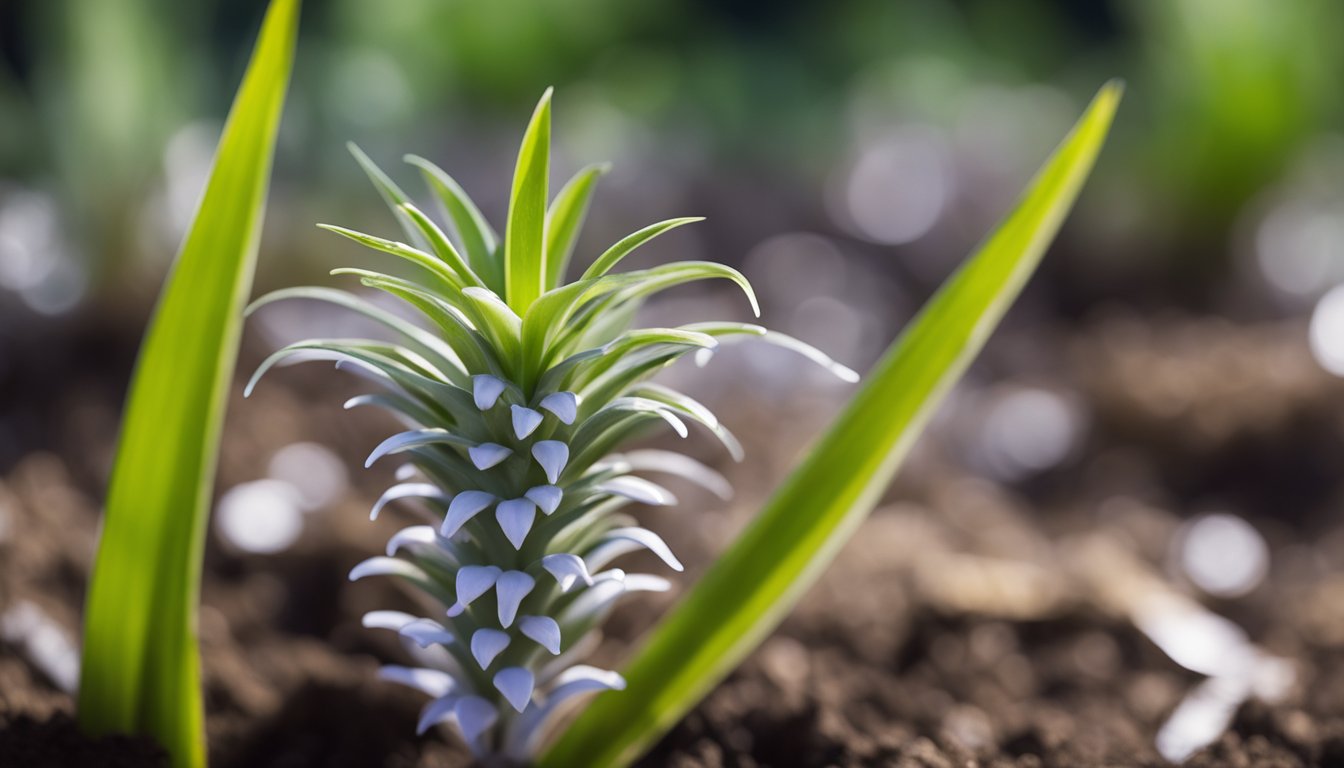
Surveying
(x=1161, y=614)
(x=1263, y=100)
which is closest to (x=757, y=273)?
(x=1263, y=100)

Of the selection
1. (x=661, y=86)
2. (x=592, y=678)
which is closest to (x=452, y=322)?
(x=592, y=678)

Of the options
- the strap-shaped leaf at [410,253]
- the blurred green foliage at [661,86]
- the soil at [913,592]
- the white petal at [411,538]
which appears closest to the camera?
the strap-shaped leaf at [410,253]

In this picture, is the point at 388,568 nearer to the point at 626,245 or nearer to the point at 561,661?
the point at 561,661

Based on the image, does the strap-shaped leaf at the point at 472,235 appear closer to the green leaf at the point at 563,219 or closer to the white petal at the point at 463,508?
the green leaf at the point at 563,219

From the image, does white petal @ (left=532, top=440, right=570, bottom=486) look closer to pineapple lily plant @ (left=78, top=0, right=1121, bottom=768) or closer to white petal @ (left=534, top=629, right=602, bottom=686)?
pineapple lily plant @ (left=78, top=0, right=1121, bottom=768)

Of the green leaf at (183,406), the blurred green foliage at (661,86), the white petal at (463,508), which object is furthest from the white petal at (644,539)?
the blurred green foliage at (661,86)

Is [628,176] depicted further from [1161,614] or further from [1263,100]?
[1161,614]

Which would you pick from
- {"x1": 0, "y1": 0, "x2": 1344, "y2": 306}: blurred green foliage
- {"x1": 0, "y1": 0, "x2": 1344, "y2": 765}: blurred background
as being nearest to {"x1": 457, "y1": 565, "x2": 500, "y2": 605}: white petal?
{"x1": 0, "y1": 0, "x2": 1344, "y2": 765}: blurred background
